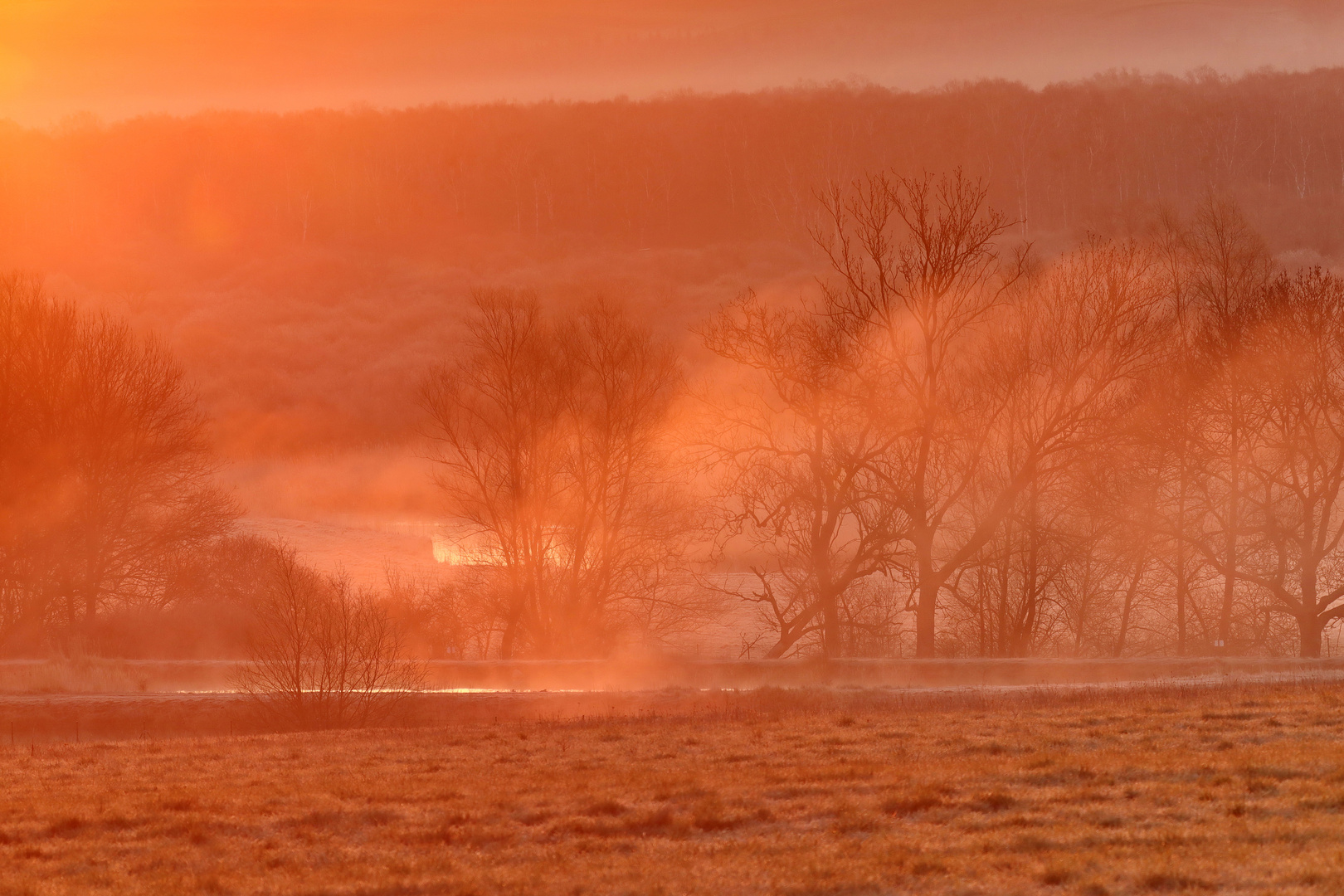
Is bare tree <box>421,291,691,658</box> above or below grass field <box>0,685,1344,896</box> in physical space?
above

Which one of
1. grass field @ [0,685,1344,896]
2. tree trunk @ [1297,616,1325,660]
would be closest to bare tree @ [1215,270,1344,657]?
tree trunk @ [1297,616,1325,660]

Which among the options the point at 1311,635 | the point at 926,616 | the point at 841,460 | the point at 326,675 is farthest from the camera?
the point at 841,460

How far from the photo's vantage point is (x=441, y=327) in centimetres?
11900

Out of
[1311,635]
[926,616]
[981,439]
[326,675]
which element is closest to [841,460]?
[981,439]

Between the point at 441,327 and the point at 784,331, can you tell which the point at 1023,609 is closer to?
the point at 784,331

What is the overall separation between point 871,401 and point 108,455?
2536 centimetres

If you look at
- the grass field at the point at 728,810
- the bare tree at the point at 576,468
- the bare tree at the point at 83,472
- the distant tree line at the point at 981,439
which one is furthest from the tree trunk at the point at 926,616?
the bare tree at the point at 83,472

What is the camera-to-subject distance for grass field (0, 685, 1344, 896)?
985cm

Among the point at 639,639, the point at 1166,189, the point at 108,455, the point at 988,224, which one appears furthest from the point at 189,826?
the point at 1166,189

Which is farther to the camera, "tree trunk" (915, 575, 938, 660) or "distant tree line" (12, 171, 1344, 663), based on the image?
"distant tree line" (12, 171, 1344, 663)

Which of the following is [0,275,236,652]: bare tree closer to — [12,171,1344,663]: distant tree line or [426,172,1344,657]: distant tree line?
[12,171,1344,663]: distant tree line

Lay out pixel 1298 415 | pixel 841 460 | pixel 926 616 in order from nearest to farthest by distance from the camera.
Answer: pixel 926 616, pixel 841 460, pixel 1298 415

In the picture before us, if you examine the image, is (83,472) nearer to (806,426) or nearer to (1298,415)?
(806,426)

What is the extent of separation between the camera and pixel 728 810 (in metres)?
12.4
